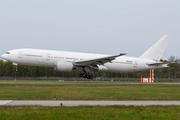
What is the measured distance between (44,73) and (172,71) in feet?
158

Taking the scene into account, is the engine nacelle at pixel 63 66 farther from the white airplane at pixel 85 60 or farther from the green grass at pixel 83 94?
the green grass at pixel 83 94

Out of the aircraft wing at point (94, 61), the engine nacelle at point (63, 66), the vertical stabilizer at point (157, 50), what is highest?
the vertical stabilizer at point (157, 50)

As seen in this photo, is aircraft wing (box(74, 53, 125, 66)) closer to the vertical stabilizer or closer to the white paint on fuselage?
the white paint on fuselage

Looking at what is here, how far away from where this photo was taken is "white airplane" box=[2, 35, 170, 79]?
35312mm

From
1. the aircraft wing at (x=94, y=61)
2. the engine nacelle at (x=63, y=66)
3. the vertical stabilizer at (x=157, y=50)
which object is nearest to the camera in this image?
the engine nacelle at (x=63, y=66)

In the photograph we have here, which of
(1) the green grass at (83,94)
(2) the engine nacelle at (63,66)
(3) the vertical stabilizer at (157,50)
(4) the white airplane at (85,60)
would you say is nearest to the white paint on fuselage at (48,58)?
(4) the white airplane at (85,60)

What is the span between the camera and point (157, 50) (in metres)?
43.0

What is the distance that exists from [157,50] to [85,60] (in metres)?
16.2

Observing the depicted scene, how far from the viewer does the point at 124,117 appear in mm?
9336

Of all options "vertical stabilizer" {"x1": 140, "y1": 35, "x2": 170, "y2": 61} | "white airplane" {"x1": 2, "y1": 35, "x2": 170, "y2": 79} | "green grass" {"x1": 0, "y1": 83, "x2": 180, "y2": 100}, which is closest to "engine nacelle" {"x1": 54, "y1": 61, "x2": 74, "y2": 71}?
"white airplane" {"x1": 2, "y1": 35, "x2": 170, "y2": 79}

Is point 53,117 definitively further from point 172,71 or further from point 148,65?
point 172,71

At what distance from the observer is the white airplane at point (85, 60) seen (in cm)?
3531

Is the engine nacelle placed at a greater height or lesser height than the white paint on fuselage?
lesser

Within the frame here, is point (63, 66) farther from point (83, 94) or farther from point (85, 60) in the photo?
point (83, 94)
